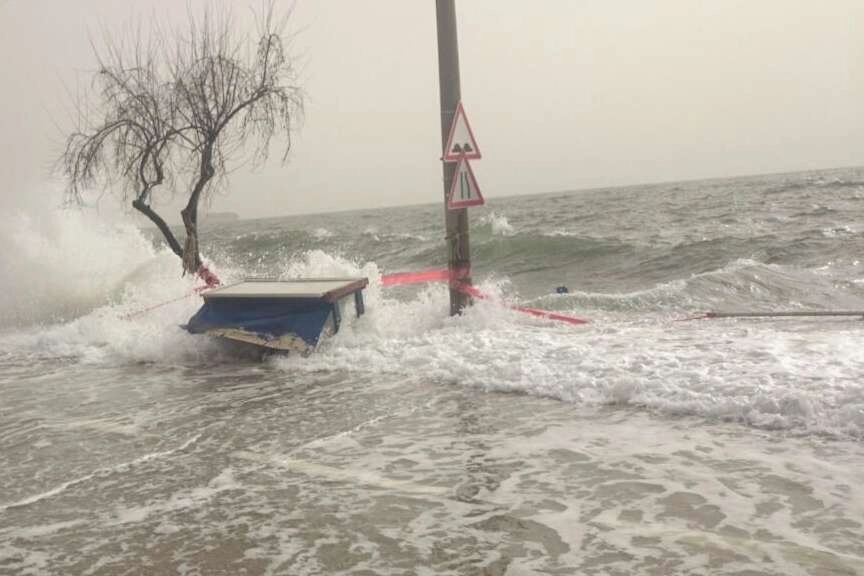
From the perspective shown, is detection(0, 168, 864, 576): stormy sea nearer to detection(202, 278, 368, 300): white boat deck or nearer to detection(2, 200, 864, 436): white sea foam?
detection(2, 200, 864, 436): white sea foam

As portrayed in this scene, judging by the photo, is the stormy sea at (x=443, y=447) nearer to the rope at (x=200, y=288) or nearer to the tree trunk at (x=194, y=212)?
the rope at (x=200, y=288)

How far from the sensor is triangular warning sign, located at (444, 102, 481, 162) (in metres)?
8.22

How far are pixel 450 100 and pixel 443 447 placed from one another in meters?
4.89

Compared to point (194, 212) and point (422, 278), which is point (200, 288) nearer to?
point (194, 212)

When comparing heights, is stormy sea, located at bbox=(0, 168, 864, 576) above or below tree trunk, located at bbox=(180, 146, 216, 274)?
below

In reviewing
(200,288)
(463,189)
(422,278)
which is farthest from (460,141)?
(200,288)

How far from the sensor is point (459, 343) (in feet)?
25.5

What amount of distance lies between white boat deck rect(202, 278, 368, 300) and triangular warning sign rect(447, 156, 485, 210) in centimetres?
143

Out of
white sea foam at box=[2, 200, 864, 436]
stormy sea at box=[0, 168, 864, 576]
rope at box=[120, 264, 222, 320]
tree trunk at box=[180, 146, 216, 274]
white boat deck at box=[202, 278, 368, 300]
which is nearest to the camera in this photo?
stormy sea at box=[0, 168, 864, 576]

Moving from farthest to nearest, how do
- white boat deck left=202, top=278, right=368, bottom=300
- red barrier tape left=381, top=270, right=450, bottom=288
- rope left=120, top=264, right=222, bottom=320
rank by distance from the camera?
rope left=120, top=264, right=222, bottom=320
red barrier tape left=381, top=270, right=450, bottom=288
white boat deck left=202, top=278, right=368, bottom=300

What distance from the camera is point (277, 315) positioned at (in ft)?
26.8

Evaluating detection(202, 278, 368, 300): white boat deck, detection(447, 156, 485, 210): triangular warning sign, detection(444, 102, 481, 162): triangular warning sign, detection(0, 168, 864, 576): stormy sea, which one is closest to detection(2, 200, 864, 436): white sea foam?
detection(0, 168, 864, 576): stormy sea

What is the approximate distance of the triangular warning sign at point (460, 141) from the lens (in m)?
8.22

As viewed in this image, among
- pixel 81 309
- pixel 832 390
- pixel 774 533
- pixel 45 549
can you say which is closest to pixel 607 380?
pixel 832 390
